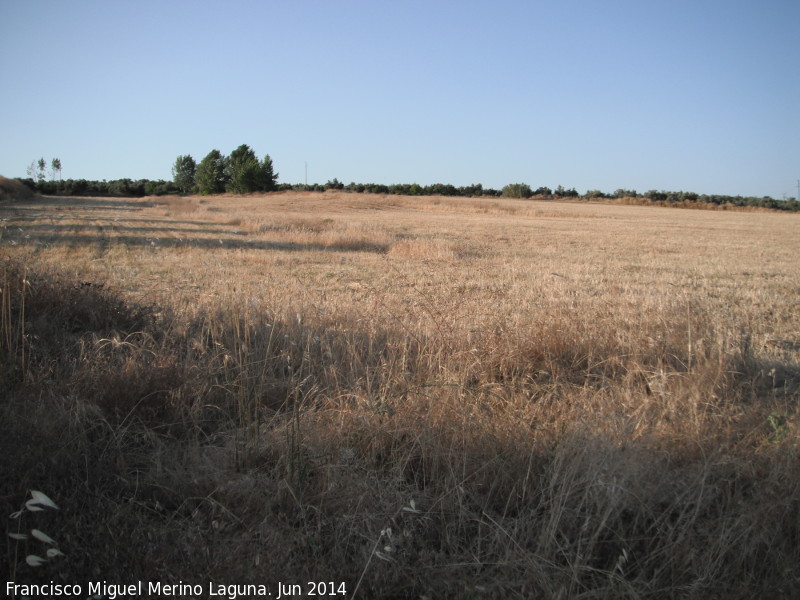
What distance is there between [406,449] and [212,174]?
9820cm

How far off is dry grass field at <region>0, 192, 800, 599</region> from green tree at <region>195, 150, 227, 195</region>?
307 ft

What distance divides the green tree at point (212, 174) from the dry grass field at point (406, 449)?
93708mm

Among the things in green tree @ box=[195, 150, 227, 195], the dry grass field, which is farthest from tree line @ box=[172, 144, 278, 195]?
the dry grass field

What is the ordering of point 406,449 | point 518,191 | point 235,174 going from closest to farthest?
1. point 406,449
2. point 518,191
3. point 235,174

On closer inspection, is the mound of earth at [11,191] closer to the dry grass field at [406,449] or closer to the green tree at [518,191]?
the dry grass field at [406,449]

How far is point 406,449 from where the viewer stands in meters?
2.85

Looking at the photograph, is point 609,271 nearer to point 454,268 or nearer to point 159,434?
point 454,268

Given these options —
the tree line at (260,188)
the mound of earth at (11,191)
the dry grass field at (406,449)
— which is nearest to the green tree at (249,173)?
the tree line at (260,188)

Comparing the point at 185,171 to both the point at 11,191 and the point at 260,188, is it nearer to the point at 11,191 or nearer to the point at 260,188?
the point at 260,188

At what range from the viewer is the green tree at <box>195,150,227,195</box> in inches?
3615

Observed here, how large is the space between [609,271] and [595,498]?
9885 millimetres

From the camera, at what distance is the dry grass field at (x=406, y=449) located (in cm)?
Answer: 204

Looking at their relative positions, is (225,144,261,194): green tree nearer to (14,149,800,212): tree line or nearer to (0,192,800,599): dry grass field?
(14,149,800,212): tree line

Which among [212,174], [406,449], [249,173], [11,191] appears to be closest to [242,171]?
[249,173]
